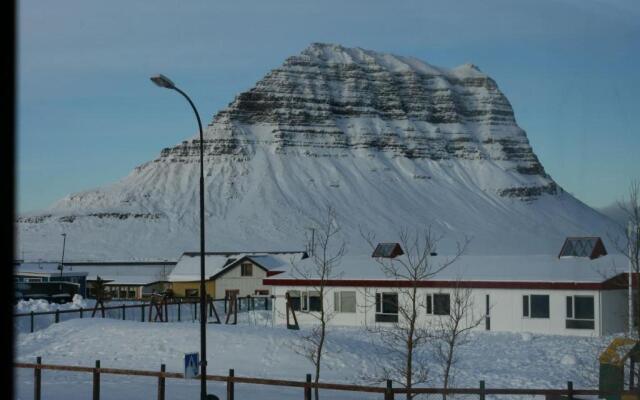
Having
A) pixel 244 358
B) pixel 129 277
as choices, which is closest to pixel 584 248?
pixel 244 358

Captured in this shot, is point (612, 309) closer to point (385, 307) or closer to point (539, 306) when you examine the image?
point (539, 306)

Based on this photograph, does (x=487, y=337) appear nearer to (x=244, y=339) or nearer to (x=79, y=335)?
(x=244, y=339)

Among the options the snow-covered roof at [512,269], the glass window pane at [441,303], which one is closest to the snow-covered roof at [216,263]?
the snow-covered roof at [512,269]

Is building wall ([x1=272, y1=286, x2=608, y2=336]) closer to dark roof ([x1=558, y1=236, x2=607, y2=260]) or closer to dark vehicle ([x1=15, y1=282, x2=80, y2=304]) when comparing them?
dark roof ([x1=558, y1=236, x2=607, y2=260])

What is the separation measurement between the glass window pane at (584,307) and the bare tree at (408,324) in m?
5.80

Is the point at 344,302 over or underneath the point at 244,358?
over

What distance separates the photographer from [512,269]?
46.1m

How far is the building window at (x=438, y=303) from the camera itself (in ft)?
141

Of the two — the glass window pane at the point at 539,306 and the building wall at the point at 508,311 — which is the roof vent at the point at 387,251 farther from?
the glass window pane at the point at 539,306

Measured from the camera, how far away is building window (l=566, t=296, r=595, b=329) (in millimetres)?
41312

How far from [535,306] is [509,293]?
4.26ft

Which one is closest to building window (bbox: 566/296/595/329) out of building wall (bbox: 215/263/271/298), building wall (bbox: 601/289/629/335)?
building wall (bbox: 601/289/629/335)

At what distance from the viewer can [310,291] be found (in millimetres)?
48812

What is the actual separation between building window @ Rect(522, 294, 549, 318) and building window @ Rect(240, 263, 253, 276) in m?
36.3
